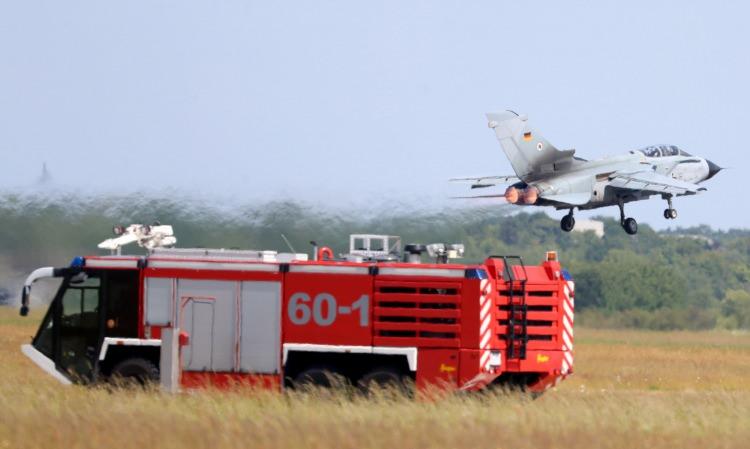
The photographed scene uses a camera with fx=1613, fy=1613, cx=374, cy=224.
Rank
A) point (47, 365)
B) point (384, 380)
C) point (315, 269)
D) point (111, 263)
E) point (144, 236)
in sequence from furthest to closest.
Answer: point (144, 236) → point (111, 263) → point (47, 365) → point (315, 269) → point (384, 380)

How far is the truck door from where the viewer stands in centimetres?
2570

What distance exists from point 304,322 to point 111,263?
329cm

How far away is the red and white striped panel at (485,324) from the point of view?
24.6 metres

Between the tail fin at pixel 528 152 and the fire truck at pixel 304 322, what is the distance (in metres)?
13.5

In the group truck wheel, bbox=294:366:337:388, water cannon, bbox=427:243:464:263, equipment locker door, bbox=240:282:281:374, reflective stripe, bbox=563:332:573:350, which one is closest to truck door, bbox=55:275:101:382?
equipment locker door, bbox=240:282:281:374

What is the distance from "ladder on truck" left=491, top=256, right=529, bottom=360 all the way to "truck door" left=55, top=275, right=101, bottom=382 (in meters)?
6.51

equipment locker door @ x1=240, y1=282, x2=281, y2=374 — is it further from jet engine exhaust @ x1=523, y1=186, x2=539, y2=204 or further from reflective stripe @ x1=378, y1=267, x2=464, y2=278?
jet engine exhaust @ x1=523, y1=186, x2=539, y2=204

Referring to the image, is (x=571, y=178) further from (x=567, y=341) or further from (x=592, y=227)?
(x=592, y=227)

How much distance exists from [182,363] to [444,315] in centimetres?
417

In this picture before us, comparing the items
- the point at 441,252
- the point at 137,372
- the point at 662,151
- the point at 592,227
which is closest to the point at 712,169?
the point at 662,151

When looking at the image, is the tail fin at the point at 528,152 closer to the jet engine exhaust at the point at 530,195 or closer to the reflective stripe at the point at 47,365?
the jet engine exhaust at the point at 530,195

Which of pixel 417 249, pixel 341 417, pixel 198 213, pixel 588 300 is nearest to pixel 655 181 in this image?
pixel 198 213

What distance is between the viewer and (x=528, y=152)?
39.1m

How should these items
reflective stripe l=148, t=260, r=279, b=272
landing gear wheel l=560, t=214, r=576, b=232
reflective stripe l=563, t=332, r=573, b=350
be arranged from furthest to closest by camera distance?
landing gear wheel l=560, t=214, r=576, b=232 → reflective stripe l=148, t=260, r=279, b=272 → reflective stripe l=563, t=332, r=573, b=350
